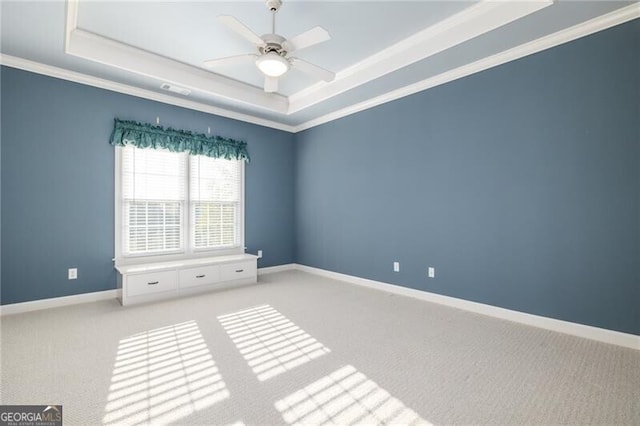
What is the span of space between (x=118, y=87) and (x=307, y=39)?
289 cm

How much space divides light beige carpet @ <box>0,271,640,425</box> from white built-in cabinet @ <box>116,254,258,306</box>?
1.02 feet

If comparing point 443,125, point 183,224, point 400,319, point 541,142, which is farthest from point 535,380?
point 183,224

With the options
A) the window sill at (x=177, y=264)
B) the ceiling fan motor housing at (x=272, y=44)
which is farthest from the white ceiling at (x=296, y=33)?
the window sill at (x=177, y=264)

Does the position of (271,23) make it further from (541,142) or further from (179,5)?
(541,142)

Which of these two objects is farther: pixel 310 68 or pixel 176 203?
pixel 176 203

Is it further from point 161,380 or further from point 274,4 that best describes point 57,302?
point 274,4

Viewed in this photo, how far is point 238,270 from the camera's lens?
4.56 m

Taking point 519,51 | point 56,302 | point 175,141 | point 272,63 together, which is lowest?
point 56,302

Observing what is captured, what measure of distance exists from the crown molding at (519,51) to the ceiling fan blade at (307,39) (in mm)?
1916

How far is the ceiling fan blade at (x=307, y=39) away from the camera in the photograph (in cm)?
235

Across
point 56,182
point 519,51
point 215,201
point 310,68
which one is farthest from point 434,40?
point 56,182

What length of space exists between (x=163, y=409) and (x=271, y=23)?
10.6 feet

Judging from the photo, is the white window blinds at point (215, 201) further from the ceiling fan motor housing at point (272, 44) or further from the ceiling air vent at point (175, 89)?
the ceiling fan motor housing at point (272, 44)

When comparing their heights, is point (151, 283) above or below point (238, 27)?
below
